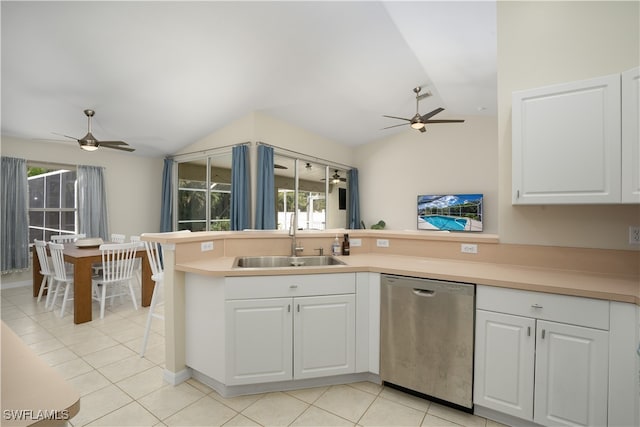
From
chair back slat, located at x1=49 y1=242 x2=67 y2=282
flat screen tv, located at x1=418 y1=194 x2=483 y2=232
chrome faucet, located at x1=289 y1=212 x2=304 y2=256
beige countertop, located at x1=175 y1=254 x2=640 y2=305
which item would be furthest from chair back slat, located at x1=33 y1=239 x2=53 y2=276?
flat screen tv, located at x1=418 y1=194 x2=483 y2=232

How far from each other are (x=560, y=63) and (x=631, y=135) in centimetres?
70

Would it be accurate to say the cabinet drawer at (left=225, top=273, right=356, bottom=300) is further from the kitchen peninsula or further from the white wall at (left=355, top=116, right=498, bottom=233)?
the white wall at (left=355, top=116, right=498, bottom=233)

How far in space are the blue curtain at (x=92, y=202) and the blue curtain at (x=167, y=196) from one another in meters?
0.99

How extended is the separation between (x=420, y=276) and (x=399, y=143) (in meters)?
5.29

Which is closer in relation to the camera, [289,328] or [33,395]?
[33,395]

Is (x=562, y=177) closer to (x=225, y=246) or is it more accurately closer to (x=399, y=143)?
(x=225, y=246)

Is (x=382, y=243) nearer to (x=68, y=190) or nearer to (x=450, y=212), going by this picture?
(x=450, y=212)

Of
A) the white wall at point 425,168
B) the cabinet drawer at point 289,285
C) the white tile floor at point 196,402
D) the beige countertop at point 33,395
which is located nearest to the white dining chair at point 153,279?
the white tile floor at point 196,402

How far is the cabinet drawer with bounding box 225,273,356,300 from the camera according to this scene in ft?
6.10

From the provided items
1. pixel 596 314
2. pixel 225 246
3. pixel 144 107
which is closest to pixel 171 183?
pixel 144 107

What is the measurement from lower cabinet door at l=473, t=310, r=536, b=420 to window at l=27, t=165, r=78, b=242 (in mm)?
6439

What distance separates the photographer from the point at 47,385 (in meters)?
0.62

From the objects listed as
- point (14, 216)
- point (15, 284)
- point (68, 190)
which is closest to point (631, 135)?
point (14, 216)

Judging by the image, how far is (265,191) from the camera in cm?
485
